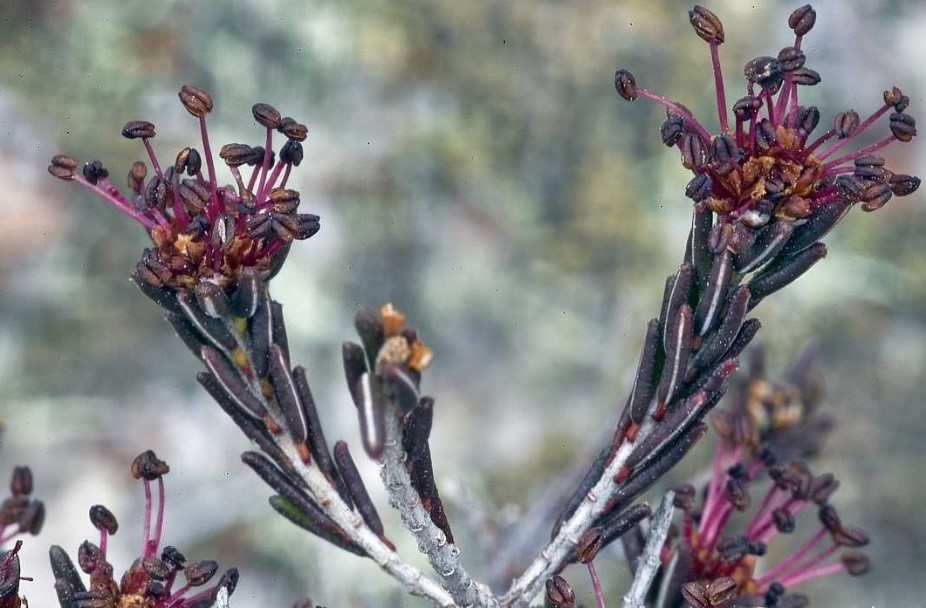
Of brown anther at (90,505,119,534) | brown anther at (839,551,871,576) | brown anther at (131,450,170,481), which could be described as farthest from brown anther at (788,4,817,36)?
brown anther at (90,505,119,534)

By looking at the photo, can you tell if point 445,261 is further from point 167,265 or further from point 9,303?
point 167,265

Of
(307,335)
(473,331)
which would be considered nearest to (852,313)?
(473,331)

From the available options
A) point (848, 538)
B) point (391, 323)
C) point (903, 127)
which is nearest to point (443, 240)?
point (848, 538)

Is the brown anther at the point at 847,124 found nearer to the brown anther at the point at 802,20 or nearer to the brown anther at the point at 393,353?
the brown anther at the point at 802,20

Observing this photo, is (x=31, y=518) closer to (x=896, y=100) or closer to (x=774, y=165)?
(x=774, y=165)

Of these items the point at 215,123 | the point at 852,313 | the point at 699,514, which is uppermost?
the point at 215,123

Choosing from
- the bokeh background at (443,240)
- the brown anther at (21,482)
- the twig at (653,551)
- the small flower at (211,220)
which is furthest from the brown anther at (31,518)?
the bokeh background at (443,240)

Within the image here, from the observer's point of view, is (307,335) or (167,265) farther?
(307,335)
